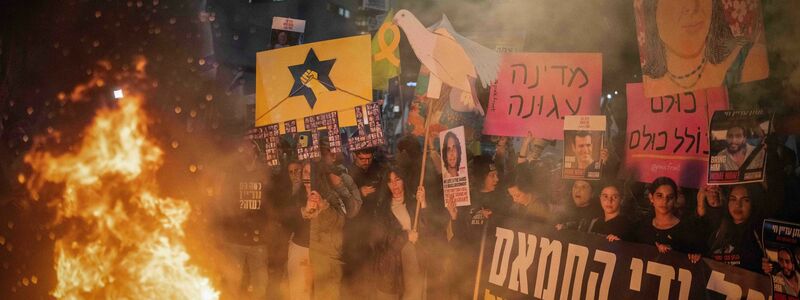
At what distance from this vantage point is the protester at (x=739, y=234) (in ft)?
10.5

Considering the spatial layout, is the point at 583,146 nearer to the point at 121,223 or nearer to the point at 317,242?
the point at 317,242

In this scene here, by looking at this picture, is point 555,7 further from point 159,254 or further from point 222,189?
point 159,254

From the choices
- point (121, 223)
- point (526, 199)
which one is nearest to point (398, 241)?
point (526, 199)

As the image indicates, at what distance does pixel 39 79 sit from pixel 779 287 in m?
7.33

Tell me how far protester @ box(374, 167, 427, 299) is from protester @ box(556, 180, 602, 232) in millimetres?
1081

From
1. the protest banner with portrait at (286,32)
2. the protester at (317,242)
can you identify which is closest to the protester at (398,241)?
the protester at (317,242)

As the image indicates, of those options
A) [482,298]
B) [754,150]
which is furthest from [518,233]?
[754,150]

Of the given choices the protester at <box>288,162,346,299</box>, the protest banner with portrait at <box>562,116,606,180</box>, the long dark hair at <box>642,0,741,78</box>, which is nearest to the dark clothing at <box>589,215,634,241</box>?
the protest banner with portrait at <box>562,116,606,180</box>

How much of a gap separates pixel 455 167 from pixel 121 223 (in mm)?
3303

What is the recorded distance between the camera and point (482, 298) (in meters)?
4.16

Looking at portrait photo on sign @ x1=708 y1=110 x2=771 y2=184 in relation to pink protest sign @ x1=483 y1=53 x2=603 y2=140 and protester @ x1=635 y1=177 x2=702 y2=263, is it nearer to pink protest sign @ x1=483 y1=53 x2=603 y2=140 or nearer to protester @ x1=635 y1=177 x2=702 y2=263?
protester @ x1=635 y1=177 x2=702 y2=263

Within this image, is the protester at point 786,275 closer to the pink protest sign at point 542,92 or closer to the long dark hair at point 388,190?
the pink protest sign at point 542,92

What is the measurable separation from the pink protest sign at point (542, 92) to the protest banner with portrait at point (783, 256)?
114 cm

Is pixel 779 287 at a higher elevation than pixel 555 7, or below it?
below
